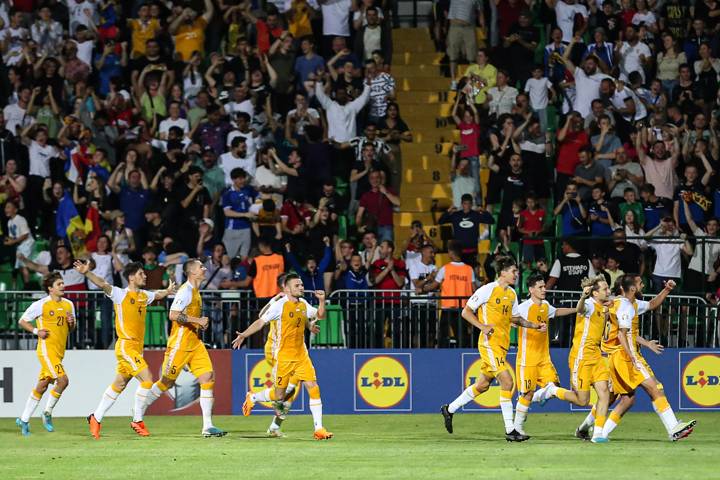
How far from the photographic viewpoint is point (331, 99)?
27.5m

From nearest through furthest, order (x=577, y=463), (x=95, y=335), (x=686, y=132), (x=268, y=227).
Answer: (x=577, y=463), (x=95, y=335), (x=268, y=227), (x=686, y=132)

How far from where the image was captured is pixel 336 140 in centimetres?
2712

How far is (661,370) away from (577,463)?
28.2 feet

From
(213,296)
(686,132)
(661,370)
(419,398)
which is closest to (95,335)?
(213,296)

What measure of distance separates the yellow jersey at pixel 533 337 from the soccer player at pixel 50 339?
6132mm

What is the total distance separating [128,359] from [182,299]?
1.12 m

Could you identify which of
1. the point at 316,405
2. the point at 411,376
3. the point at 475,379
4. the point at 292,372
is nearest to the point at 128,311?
the point at 292,372

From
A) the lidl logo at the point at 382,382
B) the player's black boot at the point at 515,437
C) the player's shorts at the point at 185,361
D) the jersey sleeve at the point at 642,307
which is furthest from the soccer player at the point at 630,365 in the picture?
the lidl logo at the point at 382,382

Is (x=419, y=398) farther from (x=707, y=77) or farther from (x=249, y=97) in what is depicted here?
(x=707, y=77)

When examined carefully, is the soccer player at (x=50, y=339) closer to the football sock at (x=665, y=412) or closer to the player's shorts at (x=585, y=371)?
the player's shorts at (x=585, y=371)

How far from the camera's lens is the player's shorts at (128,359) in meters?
19.0

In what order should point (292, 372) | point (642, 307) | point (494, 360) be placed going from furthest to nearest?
point (292, 372) < point (494, 360) < point (642, 307)

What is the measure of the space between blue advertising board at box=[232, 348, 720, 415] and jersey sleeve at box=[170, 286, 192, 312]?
13.4 feet

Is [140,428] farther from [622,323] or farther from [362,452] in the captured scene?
[622,323]
